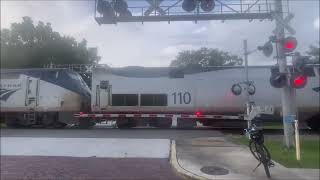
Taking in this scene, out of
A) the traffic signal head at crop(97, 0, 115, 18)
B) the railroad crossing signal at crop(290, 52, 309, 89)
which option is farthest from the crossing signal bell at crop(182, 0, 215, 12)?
the railroad crossing signal at crop(290, 52, 309, 89)

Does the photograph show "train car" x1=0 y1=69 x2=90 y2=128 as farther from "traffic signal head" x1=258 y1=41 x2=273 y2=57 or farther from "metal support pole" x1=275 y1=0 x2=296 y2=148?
"traffic signal head" x1=258 y1=41 x2=273 y2=57

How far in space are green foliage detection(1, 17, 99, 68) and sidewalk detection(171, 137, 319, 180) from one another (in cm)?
1502

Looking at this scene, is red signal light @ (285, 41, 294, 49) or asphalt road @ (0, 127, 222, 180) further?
red signal light @ (285, 41, 294, 49)

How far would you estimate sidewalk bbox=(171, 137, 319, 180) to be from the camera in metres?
9.81

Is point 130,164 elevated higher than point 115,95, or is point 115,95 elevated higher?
point 115,95

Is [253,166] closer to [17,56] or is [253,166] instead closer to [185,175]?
[185,175]

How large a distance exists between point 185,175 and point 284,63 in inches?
178

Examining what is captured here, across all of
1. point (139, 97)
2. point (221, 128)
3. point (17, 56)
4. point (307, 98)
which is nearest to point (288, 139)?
point (221, 128)

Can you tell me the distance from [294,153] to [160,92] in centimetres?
1232

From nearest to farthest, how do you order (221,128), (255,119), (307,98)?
(255,119)
(221,128)
(307,98)

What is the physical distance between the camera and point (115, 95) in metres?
24.3

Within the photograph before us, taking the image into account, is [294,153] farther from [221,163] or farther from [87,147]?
[87,147]

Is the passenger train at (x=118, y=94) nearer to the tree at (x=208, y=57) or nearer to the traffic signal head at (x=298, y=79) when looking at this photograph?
the tree at (x=208, y=57)

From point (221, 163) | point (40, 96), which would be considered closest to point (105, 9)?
point (221, 163)
